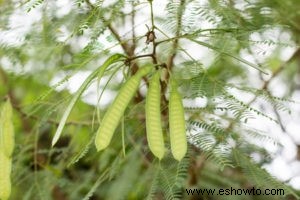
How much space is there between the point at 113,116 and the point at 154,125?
7 centimetres

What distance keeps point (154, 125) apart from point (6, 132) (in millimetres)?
414

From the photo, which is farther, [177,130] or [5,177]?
[5,177]

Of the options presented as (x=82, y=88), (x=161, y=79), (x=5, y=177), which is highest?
(x=82, y=88)

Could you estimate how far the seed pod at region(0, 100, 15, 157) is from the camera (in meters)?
1.11

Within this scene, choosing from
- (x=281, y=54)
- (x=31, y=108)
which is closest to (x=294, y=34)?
(x=281, y=54)

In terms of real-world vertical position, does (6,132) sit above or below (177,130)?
below

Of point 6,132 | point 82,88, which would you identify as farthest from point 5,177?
point 82,88

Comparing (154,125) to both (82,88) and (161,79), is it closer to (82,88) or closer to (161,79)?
(82,88)

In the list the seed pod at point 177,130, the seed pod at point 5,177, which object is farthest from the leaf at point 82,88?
the seed pod at point 5,177

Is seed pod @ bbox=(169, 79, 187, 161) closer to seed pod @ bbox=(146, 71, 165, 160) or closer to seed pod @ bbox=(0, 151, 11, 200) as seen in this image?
seed pod @ bbox=(146, 71, 165, 160)

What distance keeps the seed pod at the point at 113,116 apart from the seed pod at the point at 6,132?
Result: 32 centimetres

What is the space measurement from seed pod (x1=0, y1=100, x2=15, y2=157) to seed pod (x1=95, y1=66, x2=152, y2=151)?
320mm

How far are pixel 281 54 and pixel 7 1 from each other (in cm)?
102

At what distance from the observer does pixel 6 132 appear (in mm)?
1132
